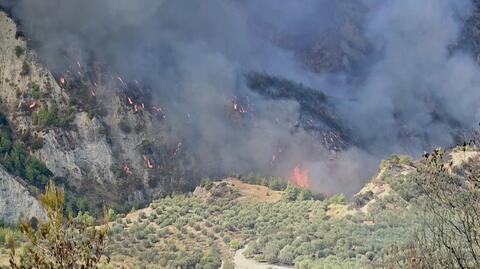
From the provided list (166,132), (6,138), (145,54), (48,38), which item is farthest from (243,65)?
(6,138)

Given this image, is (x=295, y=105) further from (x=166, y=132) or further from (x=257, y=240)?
(x=257, y=240)

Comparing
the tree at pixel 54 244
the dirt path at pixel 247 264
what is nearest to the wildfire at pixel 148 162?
the dirt path at pixel 247 264

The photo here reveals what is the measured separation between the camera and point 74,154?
12662 centimetres

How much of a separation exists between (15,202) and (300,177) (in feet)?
207

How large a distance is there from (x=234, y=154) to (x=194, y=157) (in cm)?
972

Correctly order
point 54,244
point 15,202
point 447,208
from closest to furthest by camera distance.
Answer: point 54,244, point 447,208, point 15,202

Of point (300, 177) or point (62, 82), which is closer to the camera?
point (62, 82)

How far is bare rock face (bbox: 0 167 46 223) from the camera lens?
10688cm

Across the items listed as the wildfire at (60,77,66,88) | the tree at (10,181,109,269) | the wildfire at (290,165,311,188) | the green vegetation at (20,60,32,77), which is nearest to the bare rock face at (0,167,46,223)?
the wildfire at (60,77,66,88)

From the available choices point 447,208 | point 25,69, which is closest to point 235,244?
point 25,69

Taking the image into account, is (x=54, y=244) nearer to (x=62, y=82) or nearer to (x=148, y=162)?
(x=148, y=162)

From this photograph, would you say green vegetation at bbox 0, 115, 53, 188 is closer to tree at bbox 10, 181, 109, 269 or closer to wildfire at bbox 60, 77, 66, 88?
wildfire at bbox 60, 77, 66, 88

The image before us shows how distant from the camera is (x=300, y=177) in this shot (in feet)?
485

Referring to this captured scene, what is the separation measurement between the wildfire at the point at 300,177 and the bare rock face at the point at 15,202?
56.5 meters
